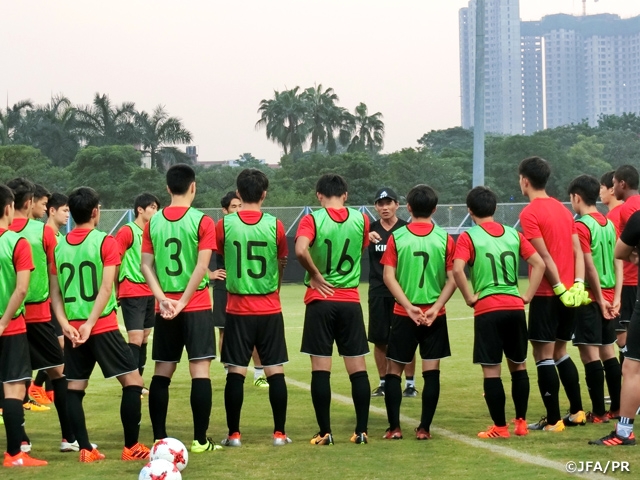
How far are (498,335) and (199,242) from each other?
2483mm

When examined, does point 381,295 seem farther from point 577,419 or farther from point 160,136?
point 160,136

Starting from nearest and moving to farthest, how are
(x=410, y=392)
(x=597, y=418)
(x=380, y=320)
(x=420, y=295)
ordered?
1. (x=420, y=295)
2. (x=597, y=418)
3. (x=380, y=320)
4. (x=410, y=392)

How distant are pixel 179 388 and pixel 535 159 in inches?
208

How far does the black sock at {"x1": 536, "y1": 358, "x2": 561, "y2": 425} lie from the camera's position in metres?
8.20

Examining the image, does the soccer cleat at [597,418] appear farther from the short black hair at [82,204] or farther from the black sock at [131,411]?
the short black hair at [82,204]

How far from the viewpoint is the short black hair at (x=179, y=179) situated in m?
7.75

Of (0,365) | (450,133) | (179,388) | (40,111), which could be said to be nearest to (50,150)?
(40,111)

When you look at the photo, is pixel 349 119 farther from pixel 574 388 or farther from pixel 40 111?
pixel 574 388

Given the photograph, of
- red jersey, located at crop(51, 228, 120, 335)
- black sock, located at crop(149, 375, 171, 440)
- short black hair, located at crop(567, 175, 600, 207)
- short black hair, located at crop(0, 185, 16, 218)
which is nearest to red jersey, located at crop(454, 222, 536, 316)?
short black hair, located at crop(567, 175, 600, 207)

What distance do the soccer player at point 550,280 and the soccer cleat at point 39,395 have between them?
5.15 metres

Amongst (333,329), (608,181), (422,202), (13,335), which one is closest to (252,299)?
(333,329)

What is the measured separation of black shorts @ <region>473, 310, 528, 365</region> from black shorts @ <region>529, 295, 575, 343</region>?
292 millimetres

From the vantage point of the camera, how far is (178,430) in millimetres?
8789

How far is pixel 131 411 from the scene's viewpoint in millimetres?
7473
